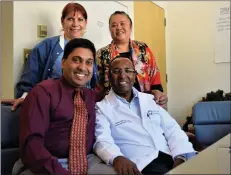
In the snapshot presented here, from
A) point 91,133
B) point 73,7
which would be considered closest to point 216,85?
point 73,7

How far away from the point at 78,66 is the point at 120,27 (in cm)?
78

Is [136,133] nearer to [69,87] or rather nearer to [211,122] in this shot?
[69,87]

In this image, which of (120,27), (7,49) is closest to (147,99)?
(120,27)

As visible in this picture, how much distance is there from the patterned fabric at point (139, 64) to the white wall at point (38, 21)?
605mm

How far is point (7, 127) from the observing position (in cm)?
150

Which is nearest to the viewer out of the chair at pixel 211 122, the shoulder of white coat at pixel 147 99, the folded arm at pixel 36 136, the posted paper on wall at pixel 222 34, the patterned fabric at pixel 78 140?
the folded arm at pixel 36 136

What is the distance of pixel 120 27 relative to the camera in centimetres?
217

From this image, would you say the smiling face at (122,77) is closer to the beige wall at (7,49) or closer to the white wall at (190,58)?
the beige wall at (7,49)

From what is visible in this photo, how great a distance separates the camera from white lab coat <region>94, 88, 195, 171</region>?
1463 millimetres

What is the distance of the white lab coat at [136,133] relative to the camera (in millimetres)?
1463

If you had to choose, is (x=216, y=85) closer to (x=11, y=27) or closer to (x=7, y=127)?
(x=11, y=27)

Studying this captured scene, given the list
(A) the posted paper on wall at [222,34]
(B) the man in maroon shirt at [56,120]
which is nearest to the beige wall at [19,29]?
(B) the man in maroon shirt at [56,120]

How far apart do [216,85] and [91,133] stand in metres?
3.17

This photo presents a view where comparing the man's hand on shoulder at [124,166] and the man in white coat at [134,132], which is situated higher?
the man in white coat at [134,132]
